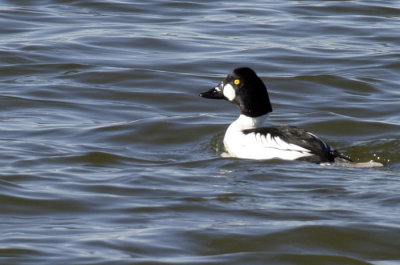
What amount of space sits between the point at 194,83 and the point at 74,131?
10.3 ft

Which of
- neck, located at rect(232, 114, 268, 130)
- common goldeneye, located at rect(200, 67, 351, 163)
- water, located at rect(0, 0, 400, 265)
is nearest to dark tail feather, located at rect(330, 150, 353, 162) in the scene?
common goldeneye, located at rect(200, 67, 351, 163)

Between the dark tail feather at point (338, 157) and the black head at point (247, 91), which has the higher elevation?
the black head at point (247, 91)

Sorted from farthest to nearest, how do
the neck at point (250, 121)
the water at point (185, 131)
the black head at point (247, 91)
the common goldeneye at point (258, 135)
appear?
the neck at point (250, 121) < the black head at point (247, 91) < the common goldeneye at point (258, 135) < the water at point (185, 131)

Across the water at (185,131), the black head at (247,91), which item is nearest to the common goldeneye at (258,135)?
the black head at (247,91)

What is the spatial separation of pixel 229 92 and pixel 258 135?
98 centimetres

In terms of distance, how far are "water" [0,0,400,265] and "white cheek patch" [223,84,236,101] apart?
574mm

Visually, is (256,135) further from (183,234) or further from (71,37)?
(71,37)

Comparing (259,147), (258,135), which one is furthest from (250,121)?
(259,147)

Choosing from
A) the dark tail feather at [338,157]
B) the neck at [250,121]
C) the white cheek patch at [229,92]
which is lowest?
the dark tail feather at [338,157]

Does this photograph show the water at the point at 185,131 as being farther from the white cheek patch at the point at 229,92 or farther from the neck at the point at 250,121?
the white cheek patch at the point at 229,92

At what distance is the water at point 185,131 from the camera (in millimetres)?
8055

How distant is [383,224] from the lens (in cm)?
838

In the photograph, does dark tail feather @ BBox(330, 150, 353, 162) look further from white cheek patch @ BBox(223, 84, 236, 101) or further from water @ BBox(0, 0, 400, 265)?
white cheek patch @ BBox(223, 84, 236, 101)

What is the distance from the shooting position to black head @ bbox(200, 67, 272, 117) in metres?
11.5
